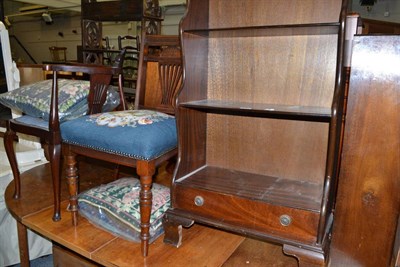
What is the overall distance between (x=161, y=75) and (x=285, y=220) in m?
1.14

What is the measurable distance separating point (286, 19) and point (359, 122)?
0.57 metres

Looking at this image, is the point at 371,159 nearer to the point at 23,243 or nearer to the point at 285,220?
the point at 285,220

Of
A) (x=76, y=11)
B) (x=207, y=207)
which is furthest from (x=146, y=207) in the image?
(x=76, y=11)

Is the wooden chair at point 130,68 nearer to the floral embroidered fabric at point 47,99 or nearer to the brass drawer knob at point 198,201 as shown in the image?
the floral embroidered fabric at point 47,99

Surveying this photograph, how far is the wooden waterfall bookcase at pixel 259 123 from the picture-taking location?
1.23 metres

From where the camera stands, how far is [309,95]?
140 centimetres

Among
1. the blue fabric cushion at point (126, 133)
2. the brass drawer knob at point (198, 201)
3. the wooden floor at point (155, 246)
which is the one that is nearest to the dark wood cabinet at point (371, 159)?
the wooden floor at point (155, 246)

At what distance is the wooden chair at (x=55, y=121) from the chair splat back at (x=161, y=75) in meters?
0.17

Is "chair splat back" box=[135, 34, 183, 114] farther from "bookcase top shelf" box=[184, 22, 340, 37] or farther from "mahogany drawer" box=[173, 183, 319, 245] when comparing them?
"mahogany drawer" box=[173, 183, 319, 245]

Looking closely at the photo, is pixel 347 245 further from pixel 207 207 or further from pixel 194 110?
pixel 194 110

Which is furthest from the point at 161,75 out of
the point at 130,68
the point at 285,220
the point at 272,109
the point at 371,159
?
the point at 130,68

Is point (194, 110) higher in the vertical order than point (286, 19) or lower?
lower

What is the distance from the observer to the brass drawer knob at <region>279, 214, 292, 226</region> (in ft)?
3.92

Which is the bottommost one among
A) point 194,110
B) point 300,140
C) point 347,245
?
point 347,245
